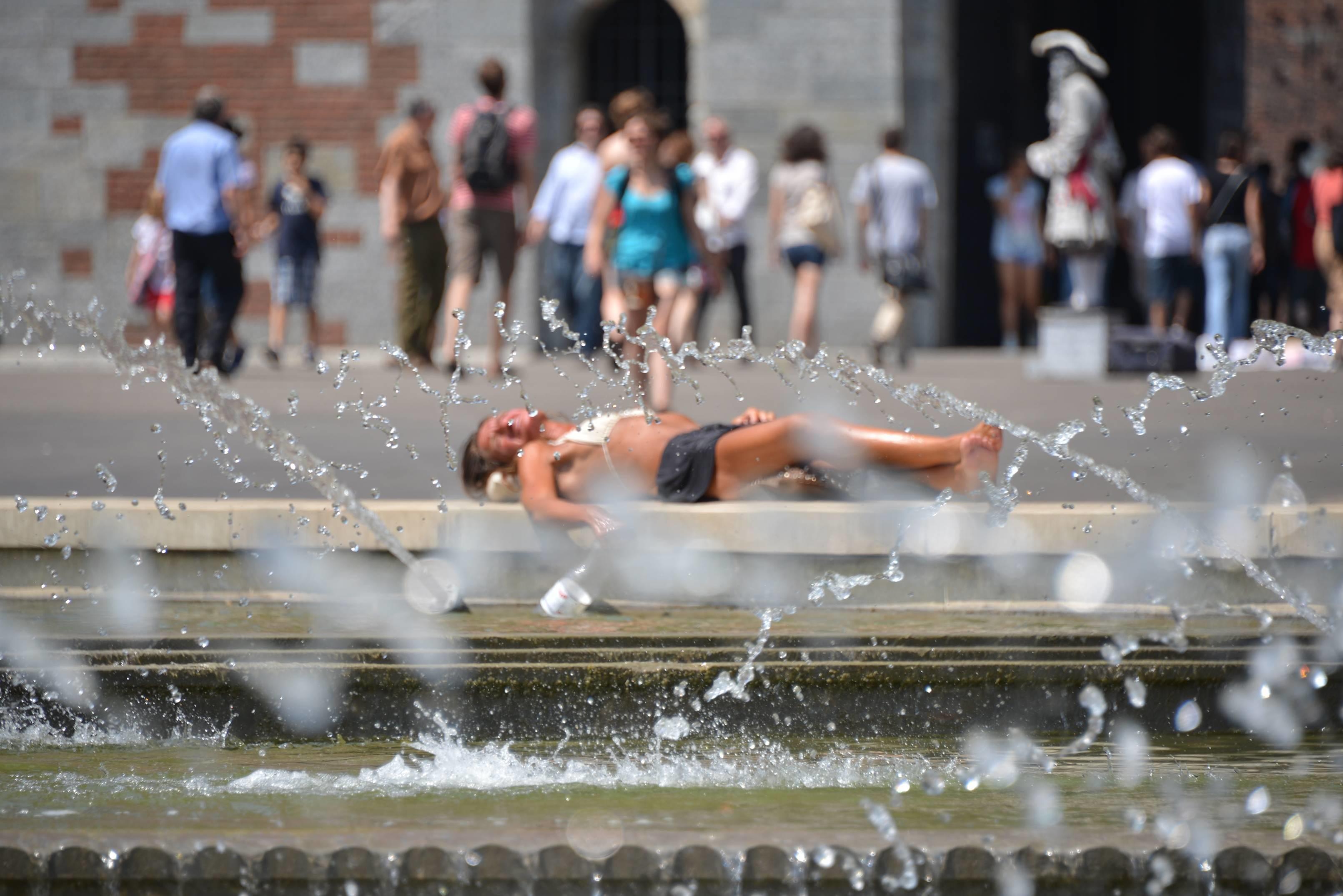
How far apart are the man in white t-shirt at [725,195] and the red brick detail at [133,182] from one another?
16.0ft

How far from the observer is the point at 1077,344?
1191cm

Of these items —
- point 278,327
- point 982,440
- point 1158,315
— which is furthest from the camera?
point 1158,315

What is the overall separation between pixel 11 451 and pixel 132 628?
2.74 meters

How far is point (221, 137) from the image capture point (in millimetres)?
11242

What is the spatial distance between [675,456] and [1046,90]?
16443 mm

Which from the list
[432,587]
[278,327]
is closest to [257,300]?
[278,327]

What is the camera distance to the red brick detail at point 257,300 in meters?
15.7

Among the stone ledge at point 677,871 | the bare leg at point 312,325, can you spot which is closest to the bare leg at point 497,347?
the bare leg at point 312,325

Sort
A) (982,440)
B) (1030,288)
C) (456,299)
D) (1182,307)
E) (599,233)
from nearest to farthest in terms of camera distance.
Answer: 1. (982,440)
2. (599,233)
3. (456,299)
4. (1182,307)
5. (1030,288)

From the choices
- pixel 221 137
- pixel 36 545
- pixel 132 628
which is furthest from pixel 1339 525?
pixel 221 137

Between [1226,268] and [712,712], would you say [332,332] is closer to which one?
[1226,268]

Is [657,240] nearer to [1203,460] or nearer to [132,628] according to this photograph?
[1203,460]

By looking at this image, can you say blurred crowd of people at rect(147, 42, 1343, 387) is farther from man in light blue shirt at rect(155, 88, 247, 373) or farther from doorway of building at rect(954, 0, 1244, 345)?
doorway of building at rect(954, 0, 1244, 345)

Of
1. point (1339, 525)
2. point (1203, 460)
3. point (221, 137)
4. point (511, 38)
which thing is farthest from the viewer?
point (511, 38)
